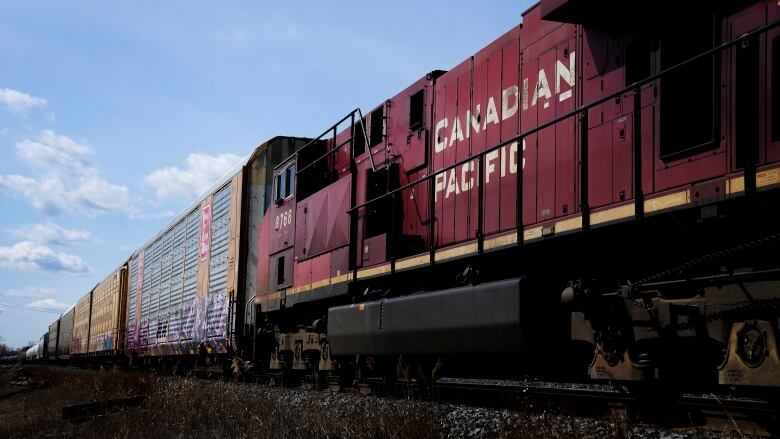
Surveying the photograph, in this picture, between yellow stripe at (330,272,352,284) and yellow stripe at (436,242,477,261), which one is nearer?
yellow stripe at (436,242,477,261)

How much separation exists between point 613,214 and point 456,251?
2194 millimetres

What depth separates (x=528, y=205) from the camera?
6.96 metres

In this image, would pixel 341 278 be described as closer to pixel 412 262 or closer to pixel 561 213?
pixel 412 262

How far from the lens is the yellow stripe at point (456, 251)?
7038 mm

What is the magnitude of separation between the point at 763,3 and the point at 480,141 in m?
3.43

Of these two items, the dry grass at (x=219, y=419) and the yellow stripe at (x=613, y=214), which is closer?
the yellow stripe at (x=613, y=214)

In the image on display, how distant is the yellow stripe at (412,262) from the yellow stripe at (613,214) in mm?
2429

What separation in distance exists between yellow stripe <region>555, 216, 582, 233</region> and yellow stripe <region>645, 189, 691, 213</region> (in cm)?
73

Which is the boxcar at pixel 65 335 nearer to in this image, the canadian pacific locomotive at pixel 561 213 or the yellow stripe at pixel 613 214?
the canadian pacific locomotive at pixel 561 213

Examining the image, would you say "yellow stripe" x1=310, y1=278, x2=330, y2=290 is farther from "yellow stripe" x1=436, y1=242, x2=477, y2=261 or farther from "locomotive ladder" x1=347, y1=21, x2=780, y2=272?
"yellow stripe" x1=436, y1=242, x2=477, y2=261

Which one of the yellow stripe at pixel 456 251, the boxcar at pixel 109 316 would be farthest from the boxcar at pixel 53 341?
the yellow stripe at pixel 456 251

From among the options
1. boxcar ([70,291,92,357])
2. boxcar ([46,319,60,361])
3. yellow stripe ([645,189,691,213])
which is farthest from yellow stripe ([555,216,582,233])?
boxcar ([46,319,60,361])

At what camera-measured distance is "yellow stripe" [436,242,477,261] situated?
7.04 meters

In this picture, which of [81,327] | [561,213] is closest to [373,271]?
[561,213]
